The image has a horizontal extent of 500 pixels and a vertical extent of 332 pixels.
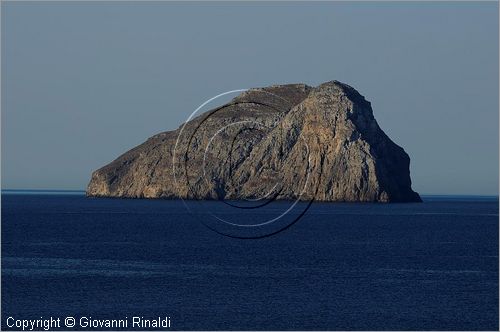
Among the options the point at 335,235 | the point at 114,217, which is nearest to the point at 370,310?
the point at 335,235

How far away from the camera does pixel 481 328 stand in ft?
212

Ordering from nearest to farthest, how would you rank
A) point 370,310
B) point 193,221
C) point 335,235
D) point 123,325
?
A: point 123,325, point 370,310, point 335,235, point 193,221

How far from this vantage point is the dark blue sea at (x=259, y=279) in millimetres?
67562

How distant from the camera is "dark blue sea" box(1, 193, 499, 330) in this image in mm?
67562

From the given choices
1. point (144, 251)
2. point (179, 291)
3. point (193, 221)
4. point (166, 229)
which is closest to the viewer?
point (179, 291)

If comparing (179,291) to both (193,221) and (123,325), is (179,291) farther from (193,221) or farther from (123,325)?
(193,221)

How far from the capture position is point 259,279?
283ft

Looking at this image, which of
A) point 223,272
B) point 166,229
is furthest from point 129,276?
point 166,229

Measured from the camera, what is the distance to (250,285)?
8206cm

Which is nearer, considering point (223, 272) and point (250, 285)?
point (250, 285)

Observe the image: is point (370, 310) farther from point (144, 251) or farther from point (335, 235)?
point (335, 235)

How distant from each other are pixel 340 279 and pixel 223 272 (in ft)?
37.0

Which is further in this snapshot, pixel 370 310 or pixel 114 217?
pixel 114 217

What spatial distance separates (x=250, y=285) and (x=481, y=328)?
2295 cm
